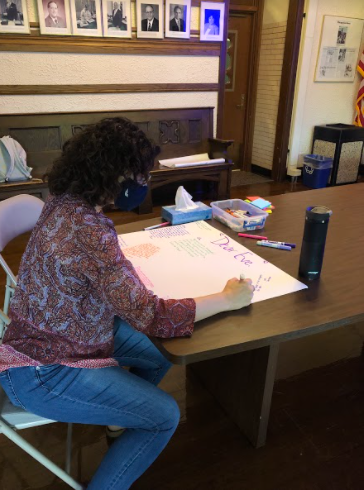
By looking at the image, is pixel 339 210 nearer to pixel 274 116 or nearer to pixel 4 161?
pixel 4 161

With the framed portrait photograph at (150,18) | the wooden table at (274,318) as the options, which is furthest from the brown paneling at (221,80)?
the wooden table at (274,318)

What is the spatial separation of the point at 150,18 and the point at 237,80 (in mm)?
1719

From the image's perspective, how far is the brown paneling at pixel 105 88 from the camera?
328cm

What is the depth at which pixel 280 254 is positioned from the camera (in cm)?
131

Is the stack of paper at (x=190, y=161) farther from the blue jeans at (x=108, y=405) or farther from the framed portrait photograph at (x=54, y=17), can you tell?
the blue jeans at (x=108, y=405)

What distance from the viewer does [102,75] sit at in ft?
11.6

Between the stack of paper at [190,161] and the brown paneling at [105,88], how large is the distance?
2.13ft

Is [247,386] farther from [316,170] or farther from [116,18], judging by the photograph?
[316,170]

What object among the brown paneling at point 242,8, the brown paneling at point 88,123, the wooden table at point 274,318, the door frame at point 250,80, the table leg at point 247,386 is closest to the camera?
the wooden table at point 274,318

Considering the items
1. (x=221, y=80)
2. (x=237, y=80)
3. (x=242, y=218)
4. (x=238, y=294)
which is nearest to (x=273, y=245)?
(x=242, y=218)

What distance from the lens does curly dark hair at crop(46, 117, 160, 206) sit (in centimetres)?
94

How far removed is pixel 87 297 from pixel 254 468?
0.91 metres

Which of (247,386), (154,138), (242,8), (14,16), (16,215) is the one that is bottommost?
(247,386)

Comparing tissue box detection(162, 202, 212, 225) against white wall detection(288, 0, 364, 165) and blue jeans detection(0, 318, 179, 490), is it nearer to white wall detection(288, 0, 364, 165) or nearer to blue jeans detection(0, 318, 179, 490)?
blue jeans detection(0, 318, 179, 490)
